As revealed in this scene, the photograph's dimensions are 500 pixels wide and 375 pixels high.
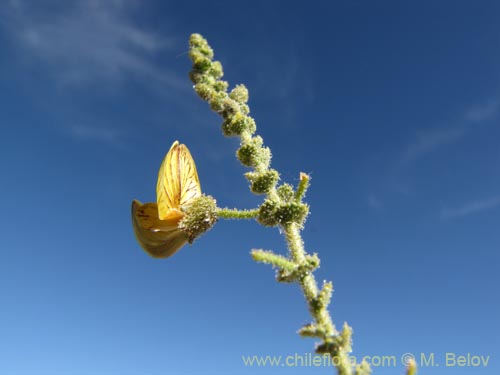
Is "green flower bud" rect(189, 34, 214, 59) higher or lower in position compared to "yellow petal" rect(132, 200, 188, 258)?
higher

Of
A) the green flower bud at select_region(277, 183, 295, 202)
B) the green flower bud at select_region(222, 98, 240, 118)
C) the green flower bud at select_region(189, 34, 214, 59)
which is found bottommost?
the green flower bud at select_region(277, 183, 295, 202)

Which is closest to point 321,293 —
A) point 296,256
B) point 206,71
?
point 296,256

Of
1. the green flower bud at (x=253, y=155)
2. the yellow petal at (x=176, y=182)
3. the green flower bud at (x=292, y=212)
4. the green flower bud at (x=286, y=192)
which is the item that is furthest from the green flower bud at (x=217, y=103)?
the green flower bud at (x=292, y=212)

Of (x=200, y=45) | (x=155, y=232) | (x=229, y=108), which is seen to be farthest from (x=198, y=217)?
(x=200, y=45)

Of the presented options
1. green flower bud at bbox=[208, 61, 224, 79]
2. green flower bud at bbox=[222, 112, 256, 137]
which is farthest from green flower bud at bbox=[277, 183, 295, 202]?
green flower bud at bbox=[208, 61, 224, 79]

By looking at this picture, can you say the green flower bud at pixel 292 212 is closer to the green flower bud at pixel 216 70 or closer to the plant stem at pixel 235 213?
the plant stem at pixel 235 213

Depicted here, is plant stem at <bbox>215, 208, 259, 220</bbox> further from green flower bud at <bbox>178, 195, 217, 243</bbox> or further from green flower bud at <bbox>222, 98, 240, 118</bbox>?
green flower bud at <bbox>222, 98, 240, 118</bbox>
